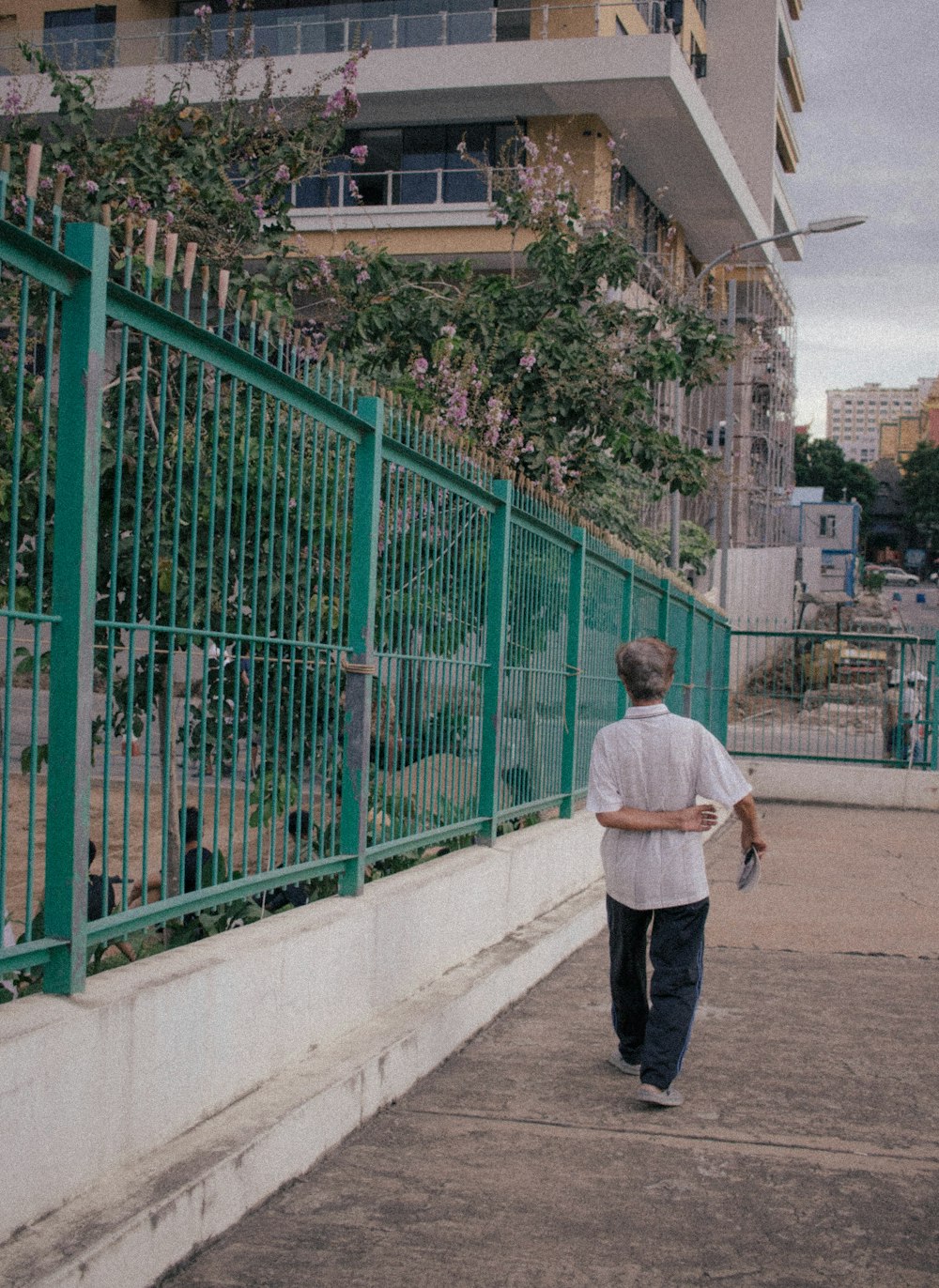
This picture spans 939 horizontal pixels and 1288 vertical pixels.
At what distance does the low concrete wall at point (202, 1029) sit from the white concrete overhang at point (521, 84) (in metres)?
24.2

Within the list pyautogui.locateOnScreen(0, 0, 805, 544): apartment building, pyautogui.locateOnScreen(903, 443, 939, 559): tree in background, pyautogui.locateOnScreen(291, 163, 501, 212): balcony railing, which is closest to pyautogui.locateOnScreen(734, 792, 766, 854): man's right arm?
pyautogui.locateOnScreen(0, 0, 805, 544): apartment building

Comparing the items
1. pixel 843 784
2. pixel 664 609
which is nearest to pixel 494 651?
pixel 664 609

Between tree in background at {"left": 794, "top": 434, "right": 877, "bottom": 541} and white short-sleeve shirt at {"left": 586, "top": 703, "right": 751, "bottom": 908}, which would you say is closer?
white short-sleeve shirt at {"left": 586, "top": 703, "right": 751, "bottom": 908}

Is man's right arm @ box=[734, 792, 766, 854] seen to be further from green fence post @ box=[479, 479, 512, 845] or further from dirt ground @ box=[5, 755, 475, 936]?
green fence post @ box=[479, 479, 512, 845]

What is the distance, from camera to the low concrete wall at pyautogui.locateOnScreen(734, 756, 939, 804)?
59.1ft

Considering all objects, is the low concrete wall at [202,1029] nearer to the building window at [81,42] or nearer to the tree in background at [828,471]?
the building window at [81,42]

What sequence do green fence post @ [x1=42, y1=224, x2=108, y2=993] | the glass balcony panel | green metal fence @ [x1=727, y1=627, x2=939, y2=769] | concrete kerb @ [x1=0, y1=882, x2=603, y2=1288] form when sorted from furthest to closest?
the glass balcony panel < green metal fence @ [x1=727, y1=627, x2=939, y2=769] < green fence post @ [x1=42, y1=224, x2=108, y2=993] < concrete kerb @ [x1=0, y1=882, x2=603, y2=1288]

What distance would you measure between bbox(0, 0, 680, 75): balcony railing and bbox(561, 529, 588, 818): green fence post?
73.0 feet

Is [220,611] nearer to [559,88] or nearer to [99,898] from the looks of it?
[99,898]

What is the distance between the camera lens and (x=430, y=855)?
746cm

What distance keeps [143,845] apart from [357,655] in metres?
1.62

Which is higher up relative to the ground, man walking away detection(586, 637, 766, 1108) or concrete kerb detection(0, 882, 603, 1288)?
man walking away detection(586, 637, 766, 1108)

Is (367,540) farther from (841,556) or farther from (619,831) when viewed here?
(841,556)

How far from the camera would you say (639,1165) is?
4625 millimetres
